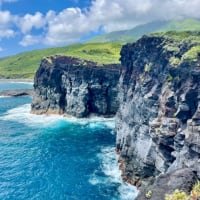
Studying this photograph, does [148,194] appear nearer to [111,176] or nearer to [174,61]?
[174,61]

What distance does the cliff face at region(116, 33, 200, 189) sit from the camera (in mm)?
59125

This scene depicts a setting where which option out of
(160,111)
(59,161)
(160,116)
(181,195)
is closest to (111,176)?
(59,161)

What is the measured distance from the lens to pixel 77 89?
156750 mm

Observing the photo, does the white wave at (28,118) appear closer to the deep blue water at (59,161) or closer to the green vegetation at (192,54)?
the deep blue water at (59,161)

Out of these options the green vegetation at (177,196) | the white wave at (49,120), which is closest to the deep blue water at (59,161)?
the white wave at (49,120)

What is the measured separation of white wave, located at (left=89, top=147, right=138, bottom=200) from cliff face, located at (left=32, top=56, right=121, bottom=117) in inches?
2174

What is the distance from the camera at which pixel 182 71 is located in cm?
6475

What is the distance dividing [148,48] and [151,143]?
27950 mm

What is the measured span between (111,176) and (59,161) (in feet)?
58.2

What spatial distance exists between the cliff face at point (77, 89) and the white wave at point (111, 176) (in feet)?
181

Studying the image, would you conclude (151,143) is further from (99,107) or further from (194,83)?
(99,107)

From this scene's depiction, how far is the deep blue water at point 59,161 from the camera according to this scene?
2881 inches

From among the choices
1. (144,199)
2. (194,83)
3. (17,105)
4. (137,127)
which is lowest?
(17,105)

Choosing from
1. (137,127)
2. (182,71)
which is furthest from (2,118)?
(182,71)
